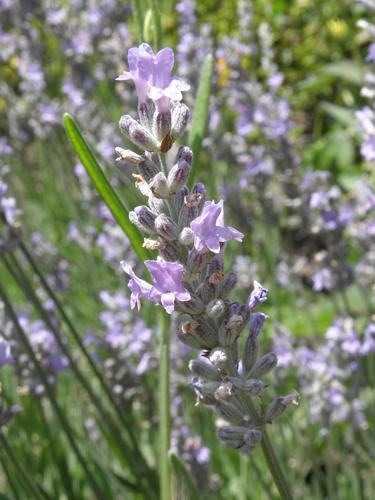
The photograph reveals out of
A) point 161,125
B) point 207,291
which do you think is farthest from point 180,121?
point 207,291

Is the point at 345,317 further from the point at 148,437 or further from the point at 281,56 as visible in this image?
the point at 281,56

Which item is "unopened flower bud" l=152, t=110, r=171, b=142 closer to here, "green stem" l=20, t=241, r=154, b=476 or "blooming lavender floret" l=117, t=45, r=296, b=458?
"blooming lavender floret" l=117, t=45, r=296, b=458

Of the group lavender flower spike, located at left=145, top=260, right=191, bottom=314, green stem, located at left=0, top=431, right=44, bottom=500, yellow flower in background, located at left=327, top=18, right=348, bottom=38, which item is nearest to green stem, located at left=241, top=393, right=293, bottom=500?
lavender flower spike, located at left=145, top=260, right=191, bottom=314

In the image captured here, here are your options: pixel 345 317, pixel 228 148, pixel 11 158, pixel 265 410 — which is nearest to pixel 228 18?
pixel 11 158

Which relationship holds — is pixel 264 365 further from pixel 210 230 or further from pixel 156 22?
pixel 156 22

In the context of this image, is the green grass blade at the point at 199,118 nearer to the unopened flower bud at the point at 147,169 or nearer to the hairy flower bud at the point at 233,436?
the unopened flower bud at the point at 147,169

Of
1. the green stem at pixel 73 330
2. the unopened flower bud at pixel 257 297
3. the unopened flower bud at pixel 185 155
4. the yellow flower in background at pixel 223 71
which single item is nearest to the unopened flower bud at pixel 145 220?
the unopened flower bud at pixel 185 155
